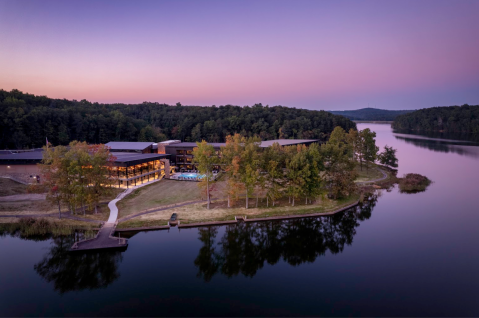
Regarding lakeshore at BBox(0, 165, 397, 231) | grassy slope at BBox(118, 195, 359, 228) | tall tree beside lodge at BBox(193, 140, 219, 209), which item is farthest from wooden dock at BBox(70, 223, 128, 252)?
tall tree beside lodge at BBox(193, 140, 219, 209)

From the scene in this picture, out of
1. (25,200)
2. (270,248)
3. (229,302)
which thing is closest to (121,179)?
(25,200)

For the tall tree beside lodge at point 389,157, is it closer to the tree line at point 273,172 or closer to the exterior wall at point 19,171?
the tree line at point 273,172

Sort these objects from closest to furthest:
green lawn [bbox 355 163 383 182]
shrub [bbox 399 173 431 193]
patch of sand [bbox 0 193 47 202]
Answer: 1. patch of sand [bbox 0 193 47 202]
2. shrub [bbox 399 173 431 193]
3. green lawn [bbox 355 163 383 182]

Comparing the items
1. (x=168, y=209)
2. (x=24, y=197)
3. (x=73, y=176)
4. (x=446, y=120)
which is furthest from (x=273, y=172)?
(x=446, y=120)

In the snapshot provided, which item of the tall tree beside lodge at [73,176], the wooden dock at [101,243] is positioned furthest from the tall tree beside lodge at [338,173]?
the tall tree beside lodge at [73,176]

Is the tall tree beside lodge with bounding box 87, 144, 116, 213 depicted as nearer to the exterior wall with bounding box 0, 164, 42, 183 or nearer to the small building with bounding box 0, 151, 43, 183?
the small building with bounding box 0, 151, 43, 183

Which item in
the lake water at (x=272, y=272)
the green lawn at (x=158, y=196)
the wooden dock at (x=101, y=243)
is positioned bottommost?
the lake water at (x=272, y=272)

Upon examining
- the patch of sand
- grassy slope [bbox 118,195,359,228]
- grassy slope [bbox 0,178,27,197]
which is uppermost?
grassy slope [bbox 0,178,27,197]

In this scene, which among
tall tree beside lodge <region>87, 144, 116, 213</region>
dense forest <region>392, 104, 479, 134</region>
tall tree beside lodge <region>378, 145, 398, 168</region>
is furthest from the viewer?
dense forest <region>392, 104, 479, 134</region>
